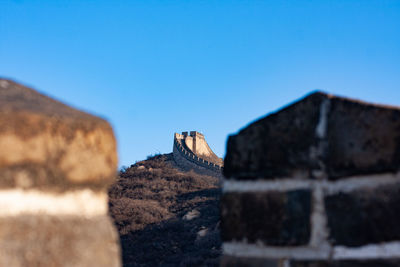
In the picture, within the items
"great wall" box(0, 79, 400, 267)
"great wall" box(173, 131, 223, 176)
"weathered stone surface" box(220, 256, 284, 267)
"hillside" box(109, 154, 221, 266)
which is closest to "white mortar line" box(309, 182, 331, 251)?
"great wall" box(0, 79, 400, 267)

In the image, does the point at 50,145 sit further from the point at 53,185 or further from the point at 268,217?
the point at 268,217

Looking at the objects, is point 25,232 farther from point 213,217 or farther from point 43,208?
point 213,217

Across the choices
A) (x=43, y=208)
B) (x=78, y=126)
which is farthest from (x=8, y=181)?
(x=78, y=126)

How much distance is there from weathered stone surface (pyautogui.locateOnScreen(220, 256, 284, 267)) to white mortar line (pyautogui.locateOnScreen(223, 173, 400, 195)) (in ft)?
0.76

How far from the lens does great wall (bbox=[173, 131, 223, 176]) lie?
33.7 m

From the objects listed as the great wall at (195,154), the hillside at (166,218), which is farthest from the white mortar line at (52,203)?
the great wall at (195,154)

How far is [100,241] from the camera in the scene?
109cm

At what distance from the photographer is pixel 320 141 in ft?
4.45

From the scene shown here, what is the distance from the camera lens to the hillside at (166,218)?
42.0 ft

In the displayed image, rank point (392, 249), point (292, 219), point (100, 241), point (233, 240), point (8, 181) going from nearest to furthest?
1. point (8, 181)
2. point (100, 241)
3. point (392, 249)
4. point (292, 219)
5. point (233, 240)

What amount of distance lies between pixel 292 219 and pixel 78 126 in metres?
0.73

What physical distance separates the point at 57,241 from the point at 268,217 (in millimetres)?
693

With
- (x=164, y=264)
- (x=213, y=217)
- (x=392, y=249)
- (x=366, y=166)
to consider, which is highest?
(x=366, y=166)

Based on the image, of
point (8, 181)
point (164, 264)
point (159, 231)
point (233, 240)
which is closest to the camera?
point (8, 181)
